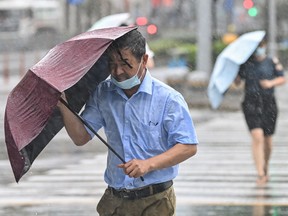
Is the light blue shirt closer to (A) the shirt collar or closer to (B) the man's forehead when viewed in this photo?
(A) the shirt collar

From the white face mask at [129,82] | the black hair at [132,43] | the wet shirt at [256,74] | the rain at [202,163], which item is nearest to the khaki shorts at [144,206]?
the rain at [202,163]

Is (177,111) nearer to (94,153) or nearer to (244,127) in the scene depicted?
(94,153)

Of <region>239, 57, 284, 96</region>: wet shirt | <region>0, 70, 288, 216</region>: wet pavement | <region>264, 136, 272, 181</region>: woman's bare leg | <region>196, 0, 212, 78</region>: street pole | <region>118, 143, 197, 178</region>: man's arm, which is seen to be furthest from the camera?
<region>196, 0, 212, 78</region>: street pole

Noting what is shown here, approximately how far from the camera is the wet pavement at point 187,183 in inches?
388

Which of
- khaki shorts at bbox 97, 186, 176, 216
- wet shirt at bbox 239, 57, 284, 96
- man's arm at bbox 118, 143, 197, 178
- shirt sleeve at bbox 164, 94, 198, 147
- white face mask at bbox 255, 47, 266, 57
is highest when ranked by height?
shirt sleeve at bbox 164, 94, 198, 147

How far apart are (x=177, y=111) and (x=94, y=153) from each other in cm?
1010

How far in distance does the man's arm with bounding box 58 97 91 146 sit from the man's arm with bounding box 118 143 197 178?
0.40 meters

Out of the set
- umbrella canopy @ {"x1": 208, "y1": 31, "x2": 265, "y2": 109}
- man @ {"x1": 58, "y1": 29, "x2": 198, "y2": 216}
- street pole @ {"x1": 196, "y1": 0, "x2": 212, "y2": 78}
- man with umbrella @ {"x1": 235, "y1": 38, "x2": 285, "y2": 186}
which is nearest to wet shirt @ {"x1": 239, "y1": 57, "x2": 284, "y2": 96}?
man with umbrella @ {"x1": 235, "y1": 38, "x2": 285, "y2": 186}

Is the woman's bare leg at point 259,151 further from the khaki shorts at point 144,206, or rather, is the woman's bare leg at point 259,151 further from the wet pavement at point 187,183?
the khaki shorts at point 144,206

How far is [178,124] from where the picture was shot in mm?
5160

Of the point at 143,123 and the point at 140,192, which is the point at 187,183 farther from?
the point at 143,123

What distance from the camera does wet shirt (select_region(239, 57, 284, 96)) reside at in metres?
11.7

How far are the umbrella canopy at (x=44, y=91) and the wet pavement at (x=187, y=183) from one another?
4.42 meters

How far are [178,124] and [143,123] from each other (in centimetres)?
20
